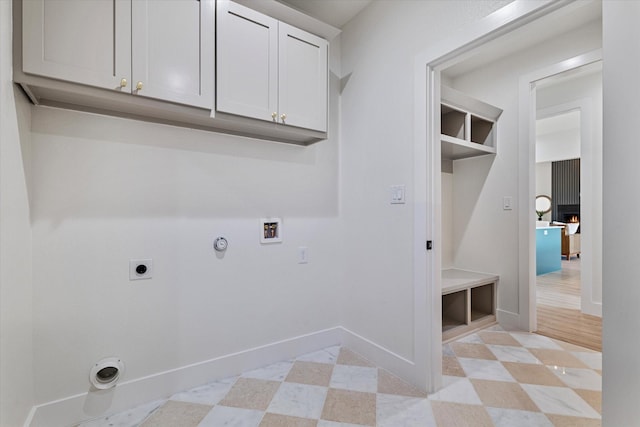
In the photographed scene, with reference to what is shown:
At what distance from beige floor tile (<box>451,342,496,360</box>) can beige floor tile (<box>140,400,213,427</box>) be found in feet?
5.94

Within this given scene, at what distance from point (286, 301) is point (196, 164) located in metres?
1.14

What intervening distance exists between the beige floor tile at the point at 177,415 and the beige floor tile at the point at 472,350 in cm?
181

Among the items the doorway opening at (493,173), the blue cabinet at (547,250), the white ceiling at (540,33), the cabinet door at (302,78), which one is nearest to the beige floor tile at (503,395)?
the doorway opening at (493,173)

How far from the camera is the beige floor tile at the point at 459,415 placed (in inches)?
59.0

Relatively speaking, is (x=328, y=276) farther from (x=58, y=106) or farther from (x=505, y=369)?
(x=58, y=106)

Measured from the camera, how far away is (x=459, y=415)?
156 cm

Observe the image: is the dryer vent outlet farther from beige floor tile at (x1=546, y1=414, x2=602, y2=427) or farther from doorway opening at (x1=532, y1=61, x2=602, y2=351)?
doorway opening at (x1=532, y1=61, x2=602, y2=351)

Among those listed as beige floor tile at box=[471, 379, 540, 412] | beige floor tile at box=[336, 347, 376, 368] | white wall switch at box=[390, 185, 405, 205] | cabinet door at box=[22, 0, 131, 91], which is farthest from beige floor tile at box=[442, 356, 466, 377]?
cabinet door at box=[22, 0, 131, 91]

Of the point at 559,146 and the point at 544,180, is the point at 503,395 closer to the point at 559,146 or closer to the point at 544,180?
the point at 559,146

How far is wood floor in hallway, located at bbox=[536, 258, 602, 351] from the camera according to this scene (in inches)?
98.7

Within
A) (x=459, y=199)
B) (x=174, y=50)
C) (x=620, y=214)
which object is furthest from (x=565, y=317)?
(x=174, y=50)

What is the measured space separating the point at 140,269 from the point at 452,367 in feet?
6.86

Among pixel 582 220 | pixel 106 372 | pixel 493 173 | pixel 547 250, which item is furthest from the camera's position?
pixel 547 250

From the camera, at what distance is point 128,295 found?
163cm
